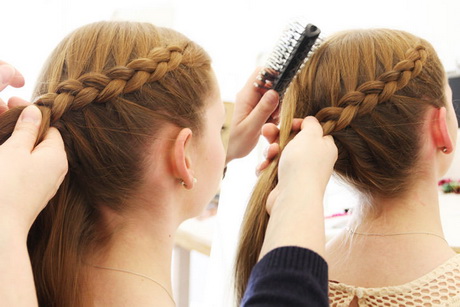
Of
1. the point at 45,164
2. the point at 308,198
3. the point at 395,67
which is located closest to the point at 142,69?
the point at 45,164

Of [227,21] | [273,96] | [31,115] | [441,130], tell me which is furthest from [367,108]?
[227,21]

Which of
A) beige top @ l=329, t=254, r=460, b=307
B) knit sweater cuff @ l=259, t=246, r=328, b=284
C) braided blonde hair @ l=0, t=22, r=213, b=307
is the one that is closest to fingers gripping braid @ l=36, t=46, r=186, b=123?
braided blonde hair @ l=0, t=22, r=213, b=307

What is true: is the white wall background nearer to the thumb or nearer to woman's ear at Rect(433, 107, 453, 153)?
woman's ear at Rect(433, 107, 453, 153)

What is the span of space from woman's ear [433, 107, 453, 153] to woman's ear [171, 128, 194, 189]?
462mm

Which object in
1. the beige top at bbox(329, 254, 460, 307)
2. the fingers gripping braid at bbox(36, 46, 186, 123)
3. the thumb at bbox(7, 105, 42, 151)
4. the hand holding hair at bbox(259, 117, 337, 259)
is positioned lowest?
the beige top at bbox(329, 254, 460, 307)

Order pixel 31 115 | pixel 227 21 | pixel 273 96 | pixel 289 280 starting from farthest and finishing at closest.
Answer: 1. pixel 227 21
2. pixel 273 96
3. pixel 31 115
4. pixel 289 280

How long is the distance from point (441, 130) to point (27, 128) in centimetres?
71

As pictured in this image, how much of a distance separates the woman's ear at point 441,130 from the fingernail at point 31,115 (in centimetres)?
69

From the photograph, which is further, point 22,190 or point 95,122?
point 95,122

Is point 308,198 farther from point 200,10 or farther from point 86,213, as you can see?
point 200,10

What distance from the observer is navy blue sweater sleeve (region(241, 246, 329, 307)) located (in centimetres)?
56

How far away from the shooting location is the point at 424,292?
0.80 meters

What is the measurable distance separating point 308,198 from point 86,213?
37 cm

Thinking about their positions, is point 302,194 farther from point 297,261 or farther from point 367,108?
point 367,108
